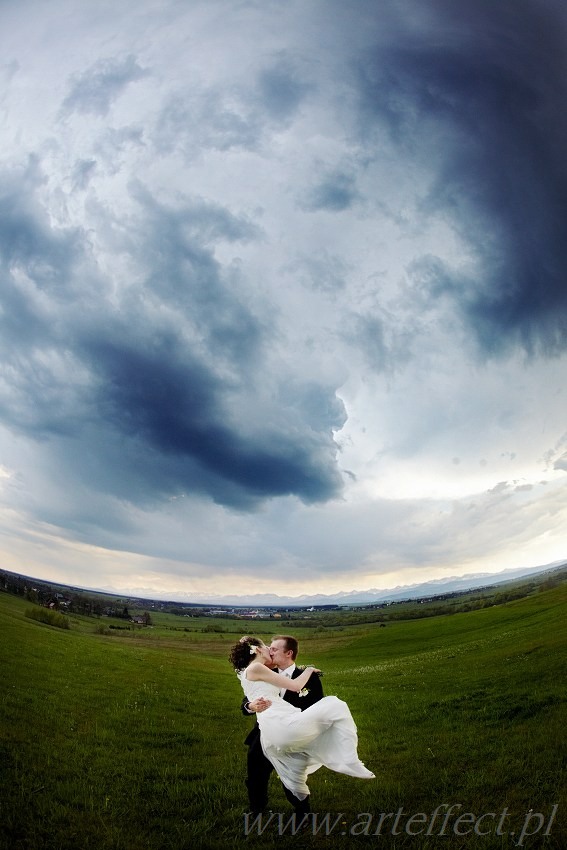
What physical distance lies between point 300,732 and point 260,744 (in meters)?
1.38

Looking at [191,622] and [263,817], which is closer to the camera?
[263,817]

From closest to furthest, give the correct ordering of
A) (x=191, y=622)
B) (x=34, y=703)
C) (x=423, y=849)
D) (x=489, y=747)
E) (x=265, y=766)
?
(x=423, y=849) < (x=265, y=766) < (x=489, y=747) < (x=34, y=703) < (x=191, y=622)

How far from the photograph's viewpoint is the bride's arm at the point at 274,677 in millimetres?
6469

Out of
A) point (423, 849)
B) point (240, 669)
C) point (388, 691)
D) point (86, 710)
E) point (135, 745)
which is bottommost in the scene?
point (388, 691)

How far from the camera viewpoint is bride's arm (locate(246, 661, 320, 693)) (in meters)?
6.47

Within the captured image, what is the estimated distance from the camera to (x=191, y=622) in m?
80.9

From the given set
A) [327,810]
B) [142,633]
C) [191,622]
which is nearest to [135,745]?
[327,810]

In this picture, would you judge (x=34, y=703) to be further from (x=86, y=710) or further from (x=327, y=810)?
(x=327, y=810)

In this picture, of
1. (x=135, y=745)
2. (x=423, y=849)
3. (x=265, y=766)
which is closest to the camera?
(x=423, y=849)

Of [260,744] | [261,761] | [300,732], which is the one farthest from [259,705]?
[261,761]

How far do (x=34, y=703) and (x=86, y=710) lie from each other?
6.18ft

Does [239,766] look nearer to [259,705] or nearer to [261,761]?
[261,761]

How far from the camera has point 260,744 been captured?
274 inches

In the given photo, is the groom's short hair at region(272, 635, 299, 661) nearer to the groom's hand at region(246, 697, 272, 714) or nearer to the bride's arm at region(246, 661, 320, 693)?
the bride's arm at region(246, 661, 320, 693)
